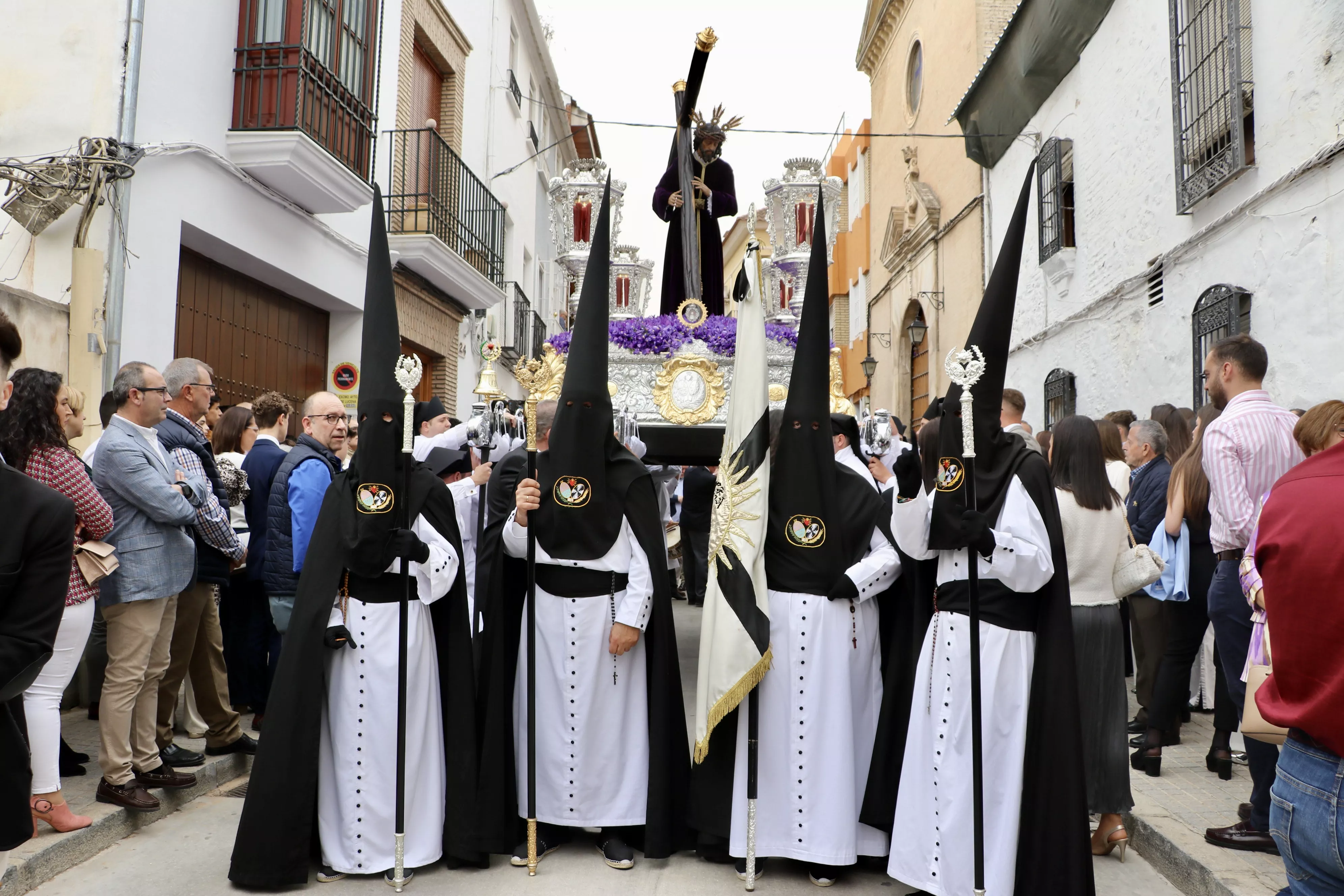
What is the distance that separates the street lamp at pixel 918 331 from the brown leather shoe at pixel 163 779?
45.6 feet

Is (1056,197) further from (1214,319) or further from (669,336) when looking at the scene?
(669,336)

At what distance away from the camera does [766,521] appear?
4.20 meters

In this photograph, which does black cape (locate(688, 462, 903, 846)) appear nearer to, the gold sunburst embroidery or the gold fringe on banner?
the gold fringe on banner

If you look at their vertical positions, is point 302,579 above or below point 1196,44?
below

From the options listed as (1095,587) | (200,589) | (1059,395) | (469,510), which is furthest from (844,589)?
(1059,395)

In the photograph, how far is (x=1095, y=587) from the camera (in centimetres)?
461

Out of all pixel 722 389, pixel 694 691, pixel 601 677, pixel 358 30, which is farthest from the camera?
pixel 358 30

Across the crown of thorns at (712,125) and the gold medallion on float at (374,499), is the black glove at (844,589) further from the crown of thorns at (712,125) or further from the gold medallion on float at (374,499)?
the crown of thorns at (712,125)

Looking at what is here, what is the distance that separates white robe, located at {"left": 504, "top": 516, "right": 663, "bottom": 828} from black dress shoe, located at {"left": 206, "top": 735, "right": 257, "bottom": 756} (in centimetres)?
189

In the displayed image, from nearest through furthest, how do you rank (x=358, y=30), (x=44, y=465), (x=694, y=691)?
(x=44, y=465) → (x=694, y=691) → (x=358, y=30)

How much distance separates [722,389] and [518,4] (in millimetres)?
13473

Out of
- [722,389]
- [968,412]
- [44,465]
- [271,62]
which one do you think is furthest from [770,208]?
Answer: [44,465]

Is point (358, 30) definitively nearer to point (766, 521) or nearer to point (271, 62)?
point (271, 62)

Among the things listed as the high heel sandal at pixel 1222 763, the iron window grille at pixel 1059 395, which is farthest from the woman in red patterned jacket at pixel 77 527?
the iron window grille at pixel 1059 395
